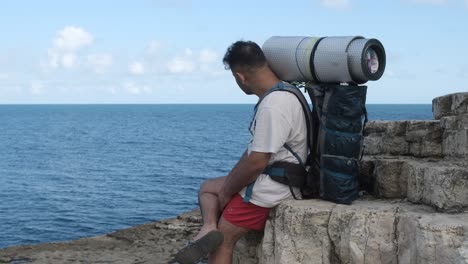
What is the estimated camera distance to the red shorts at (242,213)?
591cm

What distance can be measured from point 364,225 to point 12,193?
35882 millimetres

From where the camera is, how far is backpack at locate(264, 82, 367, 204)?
18.5 ft

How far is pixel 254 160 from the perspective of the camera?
554 centimetres

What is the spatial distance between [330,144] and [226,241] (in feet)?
4.44

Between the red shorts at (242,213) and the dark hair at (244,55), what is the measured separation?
4.04 ft

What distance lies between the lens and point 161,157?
61562 millimetres

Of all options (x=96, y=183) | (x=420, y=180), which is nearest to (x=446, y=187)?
(x=420, y=180)

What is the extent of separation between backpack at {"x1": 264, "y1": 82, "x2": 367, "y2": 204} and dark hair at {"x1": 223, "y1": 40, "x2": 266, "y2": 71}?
34cm

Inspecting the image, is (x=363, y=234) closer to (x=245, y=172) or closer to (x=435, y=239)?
(x=435, y=239)

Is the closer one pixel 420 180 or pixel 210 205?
pixel 420 180

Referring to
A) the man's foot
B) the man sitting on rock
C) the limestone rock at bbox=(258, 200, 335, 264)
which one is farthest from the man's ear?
the man's foot

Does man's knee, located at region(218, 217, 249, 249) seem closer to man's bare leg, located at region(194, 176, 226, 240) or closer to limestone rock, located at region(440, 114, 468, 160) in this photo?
man's bare leg, located at region(194, 176, 226, 240)

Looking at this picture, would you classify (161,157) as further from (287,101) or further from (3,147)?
(287,101)

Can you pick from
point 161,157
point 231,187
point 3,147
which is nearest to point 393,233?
point 231,187
